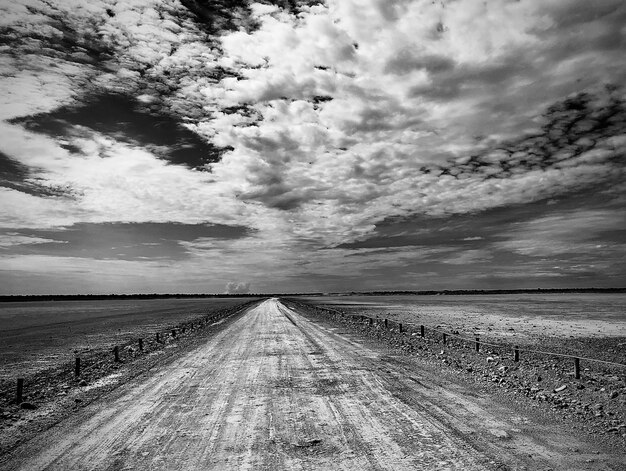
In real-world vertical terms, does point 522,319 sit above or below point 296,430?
below

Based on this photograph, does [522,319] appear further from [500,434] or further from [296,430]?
[296,430]

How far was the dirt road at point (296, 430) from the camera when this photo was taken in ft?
20.4

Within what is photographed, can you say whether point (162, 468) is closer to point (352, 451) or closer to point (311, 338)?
point (352, 451)

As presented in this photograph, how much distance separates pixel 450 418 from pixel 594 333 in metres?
25.2

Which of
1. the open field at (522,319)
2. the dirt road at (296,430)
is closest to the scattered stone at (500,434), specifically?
the dirt road at (296,430)

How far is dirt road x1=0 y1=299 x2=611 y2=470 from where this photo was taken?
621 cm

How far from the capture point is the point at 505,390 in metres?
10.6

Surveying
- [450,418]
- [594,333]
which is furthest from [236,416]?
[594,333]

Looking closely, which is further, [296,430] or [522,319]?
[522,319]

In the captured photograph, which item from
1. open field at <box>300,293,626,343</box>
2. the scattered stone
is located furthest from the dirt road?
open field at <box>300,293,626,343</box>

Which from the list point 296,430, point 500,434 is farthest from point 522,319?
point 296,430

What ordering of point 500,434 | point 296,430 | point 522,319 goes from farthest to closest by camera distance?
1. point 522,319
2. point 296,430
3. point 500,434

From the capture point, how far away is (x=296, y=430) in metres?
7.52

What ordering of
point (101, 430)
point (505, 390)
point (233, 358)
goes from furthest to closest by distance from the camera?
point (233, 358) → point (505, 390) → point (101, 430)
